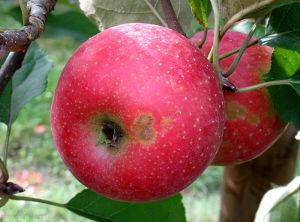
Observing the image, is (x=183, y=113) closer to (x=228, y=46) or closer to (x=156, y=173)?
(x=156, y=173)

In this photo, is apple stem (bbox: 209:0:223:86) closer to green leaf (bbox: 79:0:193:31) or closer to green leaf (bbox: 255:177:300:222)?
green leaf (bbox: 79:0:193:31)

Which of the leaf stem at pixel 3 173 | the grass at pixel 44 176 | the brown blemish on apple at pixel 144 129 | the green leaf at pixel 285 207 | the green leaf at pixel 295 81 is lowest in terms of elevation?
the grass at pixel 44 176

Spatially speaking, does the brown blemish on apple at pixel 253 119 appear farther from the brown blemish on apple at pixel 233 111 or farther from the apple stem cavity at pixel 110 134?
the apple stem cavity at pixel 110 134

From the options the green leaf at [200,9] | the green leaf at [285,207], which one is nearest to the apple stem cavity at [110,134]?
the green leaf at [200,9]

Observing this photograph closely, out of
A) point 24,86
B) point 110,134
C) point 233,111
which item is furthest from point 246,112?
point 24,86

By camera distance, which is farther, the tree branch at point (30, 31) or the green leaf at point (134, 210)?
the green leaf at point (134, 210)

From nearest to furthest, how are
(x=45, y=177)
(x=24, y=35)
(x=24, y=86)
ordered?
1. (x=24, y=35)
2. (x=24, y=86)
3. (x=45, y=177)

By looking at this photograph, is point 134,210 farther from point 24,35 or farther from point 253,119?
point 24,35
